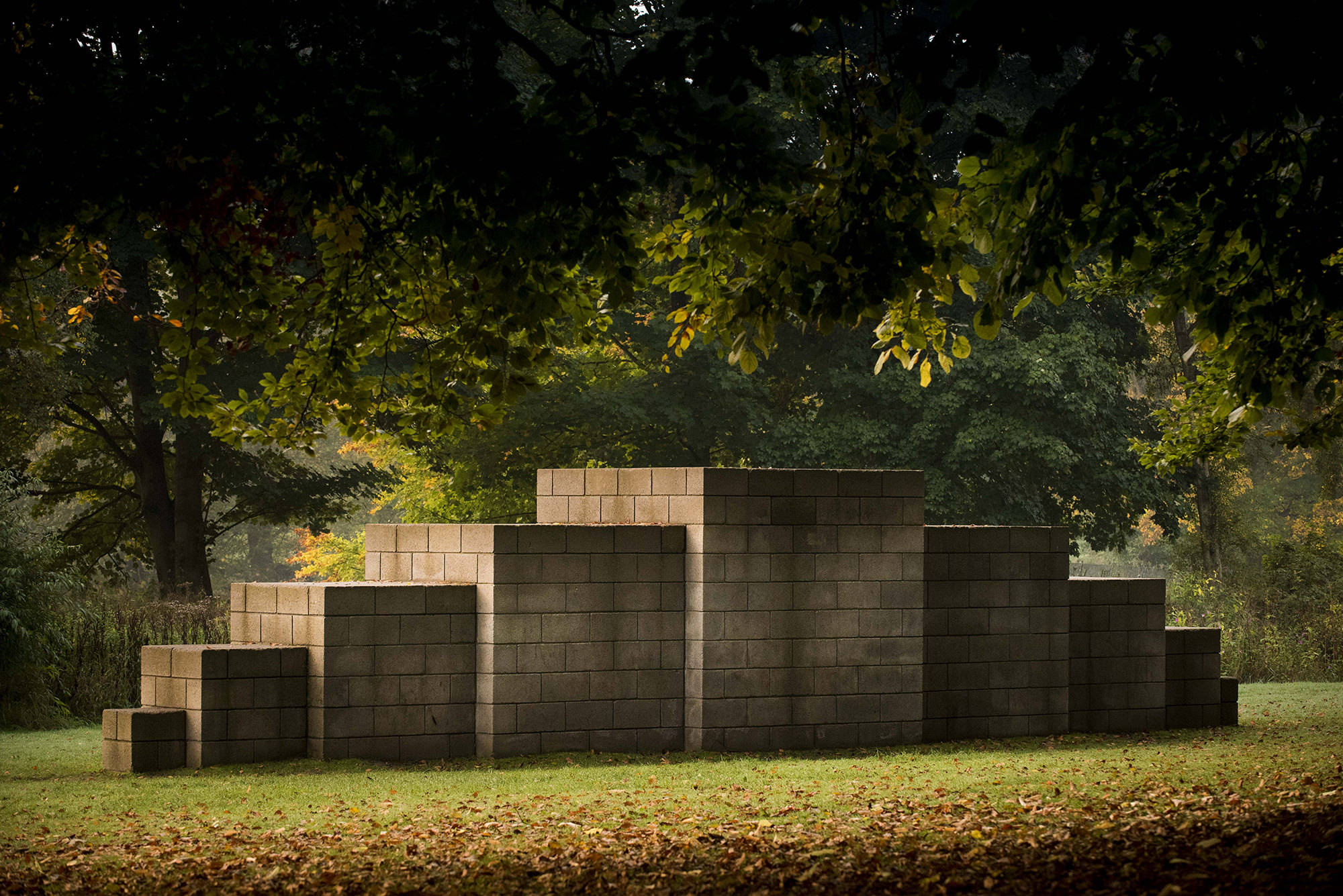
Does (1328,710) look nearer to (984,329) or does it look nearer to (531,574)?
(531,574)

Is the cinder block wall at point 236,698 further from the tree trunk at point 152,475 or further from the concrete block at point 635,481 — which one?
the tree trunk at point 152,475

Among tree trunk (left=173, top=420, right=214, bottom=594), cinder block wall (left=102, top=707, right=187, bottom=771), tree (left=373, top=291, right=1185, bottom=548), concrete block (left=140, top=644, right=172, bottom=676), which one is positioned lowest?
cinder block wall (left=102, top=707, right=187, bottom=771)

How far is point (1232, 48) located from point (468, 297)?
4.52 meters

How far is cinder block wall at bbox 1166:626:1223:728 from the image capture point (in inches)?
587

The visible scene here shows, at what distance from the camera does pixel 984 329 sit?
23.5 ft

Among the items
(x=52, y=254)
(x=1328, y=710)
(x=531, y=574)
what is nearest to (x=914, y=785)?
(x=531, y=574)

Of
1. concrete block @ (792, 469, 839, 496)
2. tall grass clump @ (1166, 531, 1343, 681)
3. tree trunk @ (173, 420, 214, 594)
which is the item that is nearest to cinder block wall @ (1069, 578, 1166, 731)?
concrete block @ (792, 469, 839, 496)

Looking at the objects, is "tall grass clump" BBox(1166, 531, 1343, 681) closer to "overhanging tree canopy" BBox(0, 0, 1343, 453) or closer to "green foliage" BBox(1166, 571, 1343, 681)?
"green foliage" BBox(1166, 571, 1343, 681)

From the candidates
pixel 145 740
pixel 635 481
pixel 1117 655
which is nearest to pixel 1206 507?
pixel 1117 655

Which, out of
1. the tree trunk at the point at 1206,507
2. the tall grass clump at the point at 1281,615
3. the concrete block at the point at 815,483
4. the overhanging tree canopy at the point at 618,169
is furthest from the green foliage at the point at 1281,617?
the overhanging tree canopy at the point at 618,169

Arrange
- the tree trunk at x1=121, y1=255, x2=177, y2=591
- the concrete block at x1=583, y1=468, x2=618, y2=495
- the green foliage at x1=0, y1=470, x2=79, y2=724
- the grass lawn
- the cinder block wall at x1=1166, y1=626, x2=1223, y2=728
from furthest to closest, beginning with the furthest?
the tree trunk at x1=121, y1=255, x2=177, y2=591
the green foliage at x1=0, y1=470, x2=79, y2=724
the cinder block wall at x1=1166, y1=626, x2=1223, y2=728
the concrete block at x1=583, y1=468, x2=618, y2=495
the grass lawn

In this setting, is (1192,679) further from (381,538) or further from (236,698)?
(236,698)

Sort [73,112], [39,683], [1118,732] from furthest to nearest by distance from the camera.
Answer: [39,683] → [1118,732] → [73,112]

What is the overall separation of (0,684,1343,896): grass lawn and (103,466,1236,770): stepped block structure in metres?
0.39
